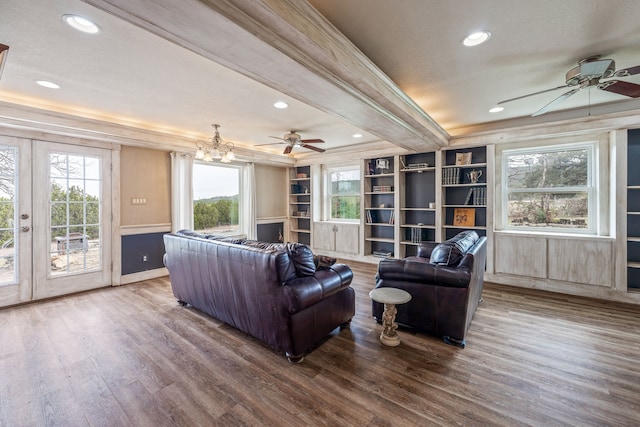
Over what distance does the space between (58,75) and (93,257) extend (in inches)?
108

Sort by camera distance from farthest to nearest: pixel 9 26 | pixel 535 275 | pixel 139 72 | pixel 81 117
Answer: pixel 535 275 → pixel 81 117 → pixel 139 72 → pixel 9 26

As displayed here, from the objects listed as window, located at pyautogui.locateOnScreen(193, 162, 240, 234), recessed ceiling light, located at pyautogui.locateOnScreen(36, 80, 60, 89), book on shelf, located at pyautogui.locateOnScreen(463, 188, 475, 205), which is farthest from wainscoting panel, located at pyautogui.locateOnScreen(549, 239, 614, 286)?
recessed ceiling light, located at pyautogui.locateOnScreen(36, 80, 60, 89)

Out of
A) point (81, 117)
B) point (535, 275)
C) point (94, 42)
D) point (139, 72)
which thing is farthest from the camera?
point (535, 275)

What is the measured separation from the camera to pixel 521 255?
4246 mm

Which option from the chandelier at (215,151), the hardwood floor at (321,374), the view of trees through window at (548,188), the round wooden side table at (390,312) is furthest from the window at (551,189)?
the chandelier at (215,151)

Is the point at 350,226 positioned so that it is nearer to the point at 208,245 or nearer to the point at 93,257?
the point at 208,245

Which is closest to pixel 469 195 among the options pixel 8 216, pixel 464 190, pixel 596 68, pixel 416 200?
pixel 464 190

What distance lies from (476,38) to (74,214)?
5.43 m

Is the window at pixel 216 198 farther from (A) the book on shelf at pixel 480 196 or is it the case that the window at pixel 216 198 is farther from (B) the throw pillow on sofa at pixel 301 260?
(A) the book on shelf at pixel 480 196

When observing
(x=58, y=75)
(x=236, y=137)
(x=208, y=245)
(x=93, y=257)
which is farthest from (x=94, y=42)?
(x=93, y=257)

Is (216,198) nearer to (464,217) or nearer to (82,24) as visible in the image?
(82,24)

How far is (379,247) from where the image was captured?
20.1 ft

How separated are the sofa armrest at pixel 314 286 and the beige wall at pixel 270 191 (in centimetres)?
451

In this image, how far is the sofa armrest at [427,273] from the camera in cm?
250
